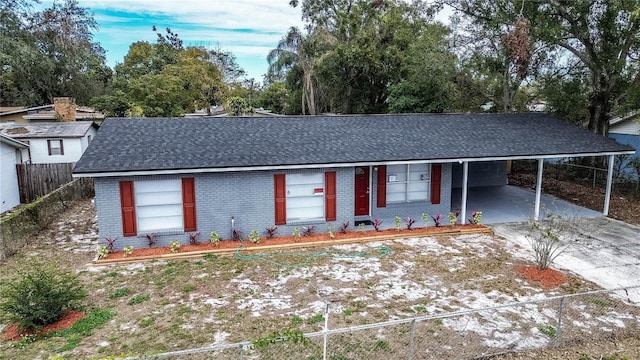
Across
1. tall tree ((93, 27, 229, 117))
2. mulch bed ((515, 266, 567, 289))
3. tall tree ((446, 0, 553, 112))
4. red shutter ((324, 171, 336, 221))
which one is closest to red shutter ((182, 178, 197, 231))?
red shutter ((324, 171, 336, 221))

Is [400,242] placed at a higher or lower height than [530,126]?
lower

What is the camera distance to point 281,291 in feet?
30.5

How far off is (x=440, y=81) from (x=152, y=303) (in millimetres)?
20790

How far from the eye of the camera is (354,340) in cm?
716

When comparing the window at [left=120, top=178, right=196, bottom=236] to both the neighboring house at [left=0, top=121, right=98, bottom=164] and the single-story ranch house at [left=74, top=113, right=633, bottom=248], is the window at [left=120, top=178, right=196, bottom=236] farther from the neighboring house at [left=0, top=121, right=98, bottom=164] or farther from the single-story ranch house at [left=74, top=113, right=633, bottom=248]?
the neighboring house at [left=0, top=121, right=98, bottom=164]

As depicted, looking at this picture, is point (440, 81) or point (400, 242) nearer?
point (400, 242)

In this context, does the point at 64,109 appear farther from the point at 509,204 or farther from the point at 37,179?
the point at 509,204

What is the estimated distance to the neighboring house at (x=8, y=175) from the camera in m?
17.4

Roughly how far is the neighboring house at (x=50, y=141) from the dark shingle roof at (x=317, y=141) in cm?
1073

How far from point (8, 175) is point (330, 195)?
46.8 feet

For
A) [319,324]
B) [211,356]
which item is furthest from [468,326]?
[211,356]

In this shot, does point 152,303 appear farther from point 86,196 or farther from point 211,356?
point 86,196

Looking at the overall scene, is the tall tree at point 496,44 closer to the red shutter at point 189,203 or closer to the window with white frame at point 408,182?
the window with white frame at point 408,182

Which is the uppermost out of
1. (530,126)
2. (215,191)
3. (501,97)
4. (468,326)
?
(501,97)
